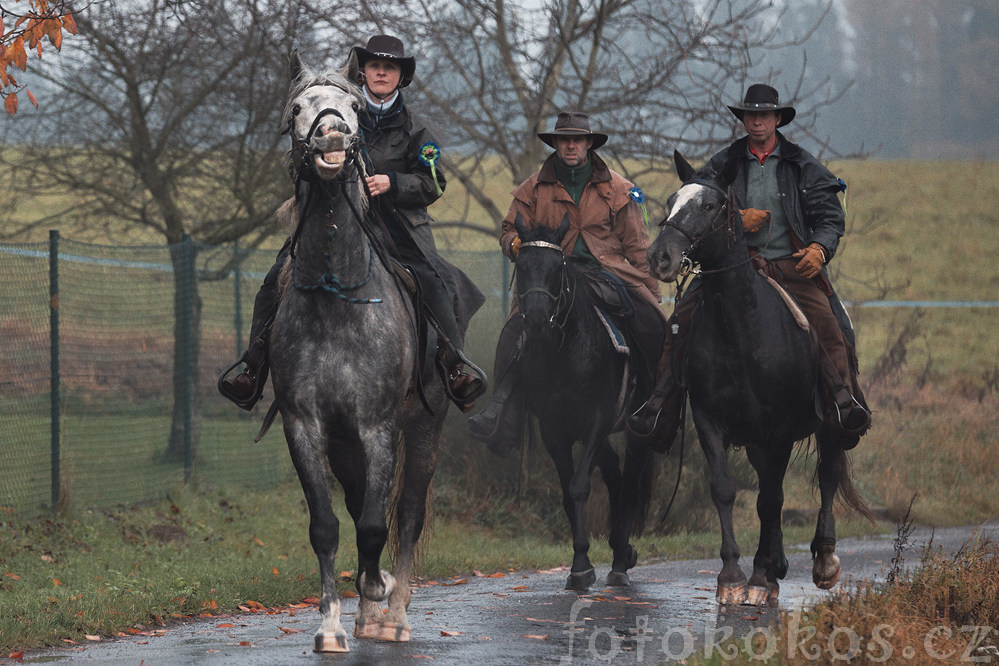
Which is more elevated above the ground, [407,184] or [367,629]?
[407,184]

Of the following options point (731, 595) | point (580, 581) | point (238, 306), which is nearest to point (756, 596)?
point (731, 595)

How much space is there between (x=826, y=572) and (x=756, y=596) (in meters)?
1.04

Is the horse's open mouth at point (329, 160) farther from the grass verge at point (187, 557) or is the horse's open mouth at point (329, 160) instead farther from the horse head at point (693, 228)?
the grass verge at point (187, 557)

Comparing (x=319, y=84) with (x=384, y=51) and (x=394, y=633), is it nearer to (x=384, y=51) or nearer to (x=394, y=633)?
(x=384, y=51)

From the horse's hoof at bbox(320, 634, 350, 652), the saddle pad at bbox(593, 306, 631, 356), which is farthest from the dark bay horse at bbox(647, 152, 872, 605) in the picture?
the horse's hoof at bbox(320, 634, 350, 652)

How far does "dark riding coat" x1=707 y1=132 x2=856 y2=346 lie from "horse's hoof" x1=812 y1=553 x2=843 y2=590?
1.90m

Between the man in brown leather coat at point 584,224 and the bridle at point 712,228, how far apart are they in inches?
64.6

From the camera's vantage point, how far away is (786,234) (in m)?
9.35

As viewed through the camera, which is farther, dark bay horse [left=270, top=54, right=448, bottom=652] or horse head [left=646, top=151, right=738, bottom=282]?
horse head [left=646, top=151, right=738, bottom=282]

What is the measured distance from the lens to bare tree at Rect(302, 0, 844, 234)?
48.3 feet

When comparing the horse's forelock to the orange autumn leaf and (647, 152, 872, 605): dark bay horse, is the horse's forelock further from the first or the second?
(647, 152, 872, 605): dark bay horse

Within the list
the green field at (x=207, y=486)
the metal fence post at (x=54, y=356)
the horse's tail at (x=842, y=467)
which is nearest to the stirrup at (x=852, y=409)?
the horse's tail at (x=842, y=467)

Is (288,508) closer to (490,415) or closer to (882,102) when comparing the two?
(490,415)

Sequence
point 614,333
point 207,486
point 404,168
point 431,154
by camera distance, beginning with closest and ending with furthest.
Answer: point 431,154 < point 404,168 < point 614,333 < point 207,486
